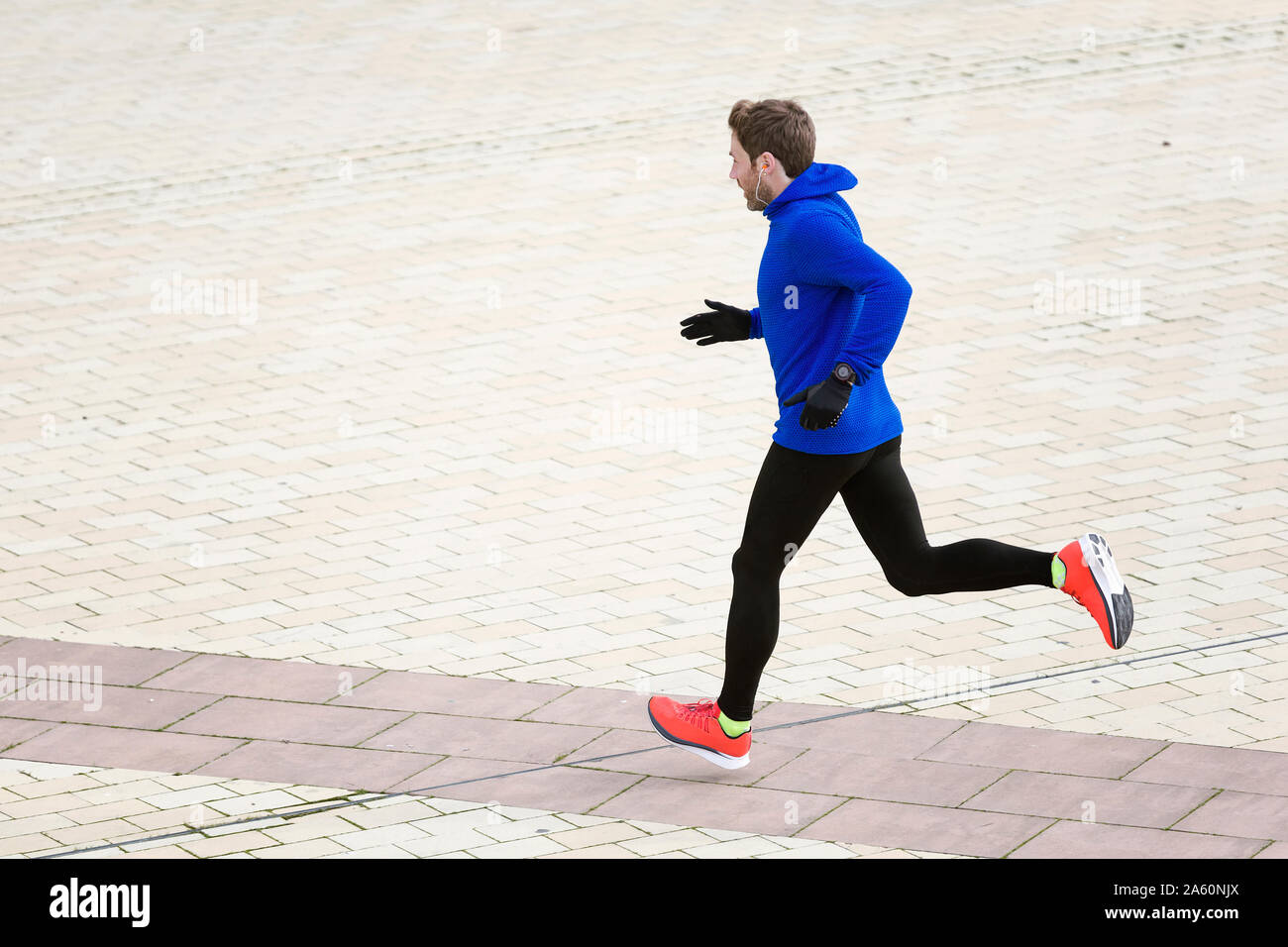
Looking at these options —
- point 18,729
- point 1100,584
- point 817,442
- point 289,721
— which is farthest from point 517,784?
point 1100,584

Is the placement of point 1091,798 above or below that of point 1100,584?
below

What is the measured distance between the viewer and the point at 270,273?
33.8 ft

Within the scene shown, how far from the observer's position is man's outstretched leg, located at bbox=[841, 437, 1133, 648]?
5.11 metres

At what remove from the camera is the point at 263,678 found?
19.6 feet

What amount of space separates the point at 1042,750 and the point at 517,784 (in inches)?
60.6

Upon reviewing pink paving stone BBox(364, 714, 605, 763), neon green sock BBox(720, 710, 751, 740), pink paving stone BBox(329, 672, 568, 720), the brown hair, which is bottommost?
pink paving stone BBox(364, 714, 605, 763)

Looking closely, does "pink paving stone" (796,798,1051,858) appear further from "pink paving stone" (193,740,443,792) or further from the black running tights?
"pink paving stone" (193,740,443,792)

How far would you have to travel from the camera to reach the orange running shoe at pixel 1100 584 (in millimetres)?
5121

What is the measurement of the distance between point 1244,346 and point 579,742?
15.2 feet

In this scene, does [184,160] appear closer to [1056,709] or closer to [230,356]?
[230,356]

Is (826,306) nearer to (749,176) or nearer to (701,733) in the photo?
(749,176)

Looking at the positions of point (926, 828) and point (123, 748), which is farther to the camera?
point (123, 748)

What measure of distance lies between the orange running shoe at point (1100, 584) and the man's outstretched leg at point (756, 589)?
68 cm

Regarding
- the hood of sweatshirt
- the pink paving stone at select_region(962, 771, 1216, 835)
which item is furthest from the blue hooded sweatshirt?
the pink paving stone at select_region(962, 771, 1216, 835)
